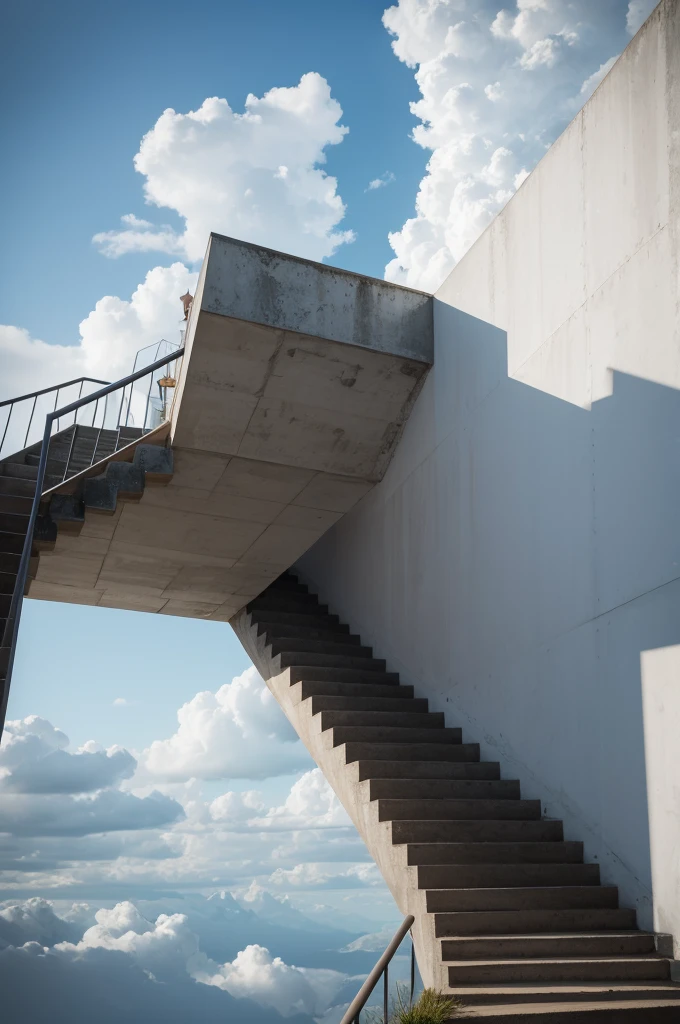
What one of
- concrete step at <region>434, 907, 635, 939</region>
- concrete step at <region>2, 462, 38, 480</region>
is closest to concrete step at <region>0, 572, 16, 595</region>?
concrete step at <region>2, 462, 38, 480</region>

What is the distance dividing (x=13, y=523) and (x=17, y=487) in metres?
0.69

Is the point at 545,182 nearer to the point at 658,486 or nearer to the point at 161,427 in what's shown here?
the point at 658,486

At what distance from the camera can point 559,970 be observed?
4371 mm

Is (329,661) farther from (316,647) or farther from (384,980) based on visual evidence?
(384,980)

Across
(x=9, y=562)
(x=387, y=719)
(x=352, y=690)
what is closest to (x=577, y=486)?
(x=387, y=719)

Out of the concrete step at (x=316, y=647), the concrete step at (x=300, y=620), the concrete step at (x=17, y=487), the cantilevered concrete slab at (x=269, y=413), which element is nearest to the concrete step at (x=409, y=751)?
the concrete step at (x=316, y=647)

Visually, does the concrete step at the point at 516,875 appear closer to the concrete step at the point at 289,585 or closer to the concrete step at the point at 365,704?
the concrete step at the point at 365,704

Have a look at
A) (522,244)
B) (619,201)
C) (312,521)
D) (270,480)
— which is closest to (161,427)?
(270,480)

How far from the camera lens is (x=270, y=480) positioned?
898 centimetres

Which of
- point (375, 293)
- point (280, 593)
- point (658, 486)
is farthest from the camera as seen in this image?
point (280, 593)

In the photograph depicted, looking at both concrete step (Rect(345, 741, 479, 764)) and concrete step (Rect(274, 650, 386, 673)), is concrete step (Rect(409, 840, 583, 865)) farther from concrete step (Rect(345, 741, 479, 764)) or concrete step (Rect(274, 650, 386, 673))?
concrete step (Rect(274, 650, 386, 673))

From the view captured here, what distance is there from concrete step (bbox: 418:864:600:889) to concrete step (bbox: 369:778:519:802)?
84 centimetres

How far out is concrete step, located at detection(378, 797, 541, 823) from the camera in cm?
584

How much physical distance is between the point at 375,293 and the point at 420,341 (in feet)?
2.09
